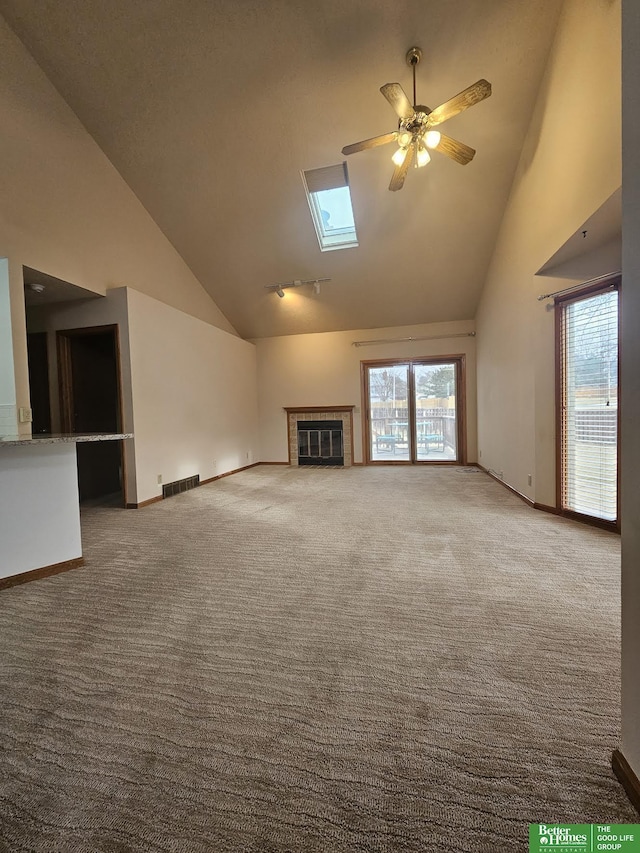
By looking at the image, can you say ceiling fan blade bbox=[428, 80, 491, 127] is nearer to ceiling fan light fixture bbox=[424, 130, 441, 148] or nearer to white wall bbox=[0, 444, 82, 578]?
ceiling fan light fixture bbox=[424, 130, 441, 148]

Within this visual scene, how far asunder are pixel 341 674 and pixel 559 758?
28.4 inches

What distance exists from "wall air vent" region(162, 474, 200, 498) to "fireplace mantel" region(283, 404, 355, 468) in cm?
238

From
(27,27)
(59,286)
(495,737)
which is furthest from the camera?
(59,286)

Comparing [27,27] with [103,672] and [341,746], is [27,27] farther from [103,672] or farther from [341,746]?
[341,746]

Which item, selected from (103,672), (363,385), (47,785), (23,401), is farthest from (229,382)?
(47,785)

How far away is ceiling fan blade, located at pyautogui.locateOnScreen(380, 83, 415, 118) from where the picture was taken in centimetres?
253

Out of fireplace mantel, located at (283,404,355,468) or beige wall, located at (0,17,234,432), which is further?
fireplace mantel, located at (283,404,355,468)

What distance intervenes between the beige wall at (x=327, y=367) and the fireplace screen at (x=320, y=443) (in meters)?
0.33

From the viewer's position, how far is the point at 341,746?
3.53 ft

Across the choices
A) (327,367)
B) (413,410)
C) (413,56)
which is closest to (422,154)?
(413,56)

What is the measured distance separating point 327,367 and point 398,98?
15.2 feet

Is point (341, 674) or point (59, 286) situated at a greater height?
point (59, 286)

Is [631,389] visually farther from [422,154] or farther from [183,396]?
[183,396]

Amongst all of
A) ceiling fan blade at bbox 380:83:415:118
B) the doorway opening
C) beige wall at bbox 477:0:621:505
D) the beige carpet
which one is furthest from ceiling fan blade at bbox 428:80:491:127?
the doorway opening
